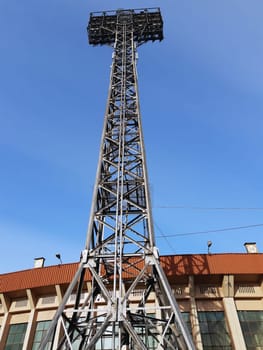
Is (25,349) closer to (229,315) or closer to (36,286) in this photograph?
(36,286)

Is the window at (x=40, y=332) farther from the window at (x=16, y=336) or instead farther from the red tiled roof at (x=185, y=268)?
the red tiled roof at (x=185, y=268)

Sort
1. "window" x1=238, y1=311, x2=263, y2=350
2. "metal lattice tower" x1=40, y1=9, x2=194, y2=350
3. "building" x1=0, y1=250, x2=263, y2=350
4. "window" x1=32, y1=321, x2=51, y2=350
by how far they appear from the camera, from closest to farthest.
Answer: "metal lattice tower" x1=40, y1=9, x2=194, y2=350, "window" x1=238, y1=311, x2=263, y2=350, "building" x1=0, y1=250, x2=263, y2=350, "window" x1=32, y1=321, x2=51, y2=350

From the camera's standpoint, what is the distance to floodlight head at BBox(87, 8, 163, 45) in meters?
21.3

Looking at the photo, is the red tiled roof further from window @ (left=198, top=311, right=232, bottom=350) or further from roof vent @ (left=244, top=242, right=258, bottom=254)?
roof vent @ (left=244, top=242, right=258, bottom=254)

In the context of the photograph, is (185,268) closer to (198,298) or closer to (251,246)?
(198,298)

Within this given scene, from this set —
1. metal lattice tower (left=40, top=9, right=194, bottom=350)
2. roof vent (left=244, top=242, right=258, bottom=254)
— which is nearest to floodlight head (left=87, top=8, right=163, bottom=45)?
metal lattice tower (left=40, top=9, right=194, bottom=350)

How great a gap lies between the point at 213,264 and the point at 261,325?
348cm

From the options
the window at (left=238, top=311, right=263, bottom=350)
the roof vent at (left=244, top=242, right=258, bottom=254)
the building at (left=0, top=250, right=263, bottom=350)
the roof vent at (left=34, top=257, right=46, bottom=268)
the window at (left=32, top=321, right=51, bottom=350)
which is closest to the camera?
the window at (left=238, top=311, right=263, bottom=350)

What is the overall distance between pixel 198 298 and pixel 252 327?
2719 mm

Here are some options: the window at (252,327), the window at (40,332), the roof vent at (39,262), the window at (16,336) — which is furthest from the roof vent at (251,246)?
the window at (16,336)

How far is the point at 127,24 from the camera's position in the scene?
21.5 m

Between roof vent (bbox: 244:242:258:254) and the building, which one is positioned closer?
the building

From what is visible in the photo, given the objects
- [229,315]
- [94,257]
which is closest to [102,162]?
[94,257]

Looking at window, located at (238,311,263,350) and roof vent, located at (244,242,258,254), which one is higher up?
roof vent, located at (244,242,258,254)
